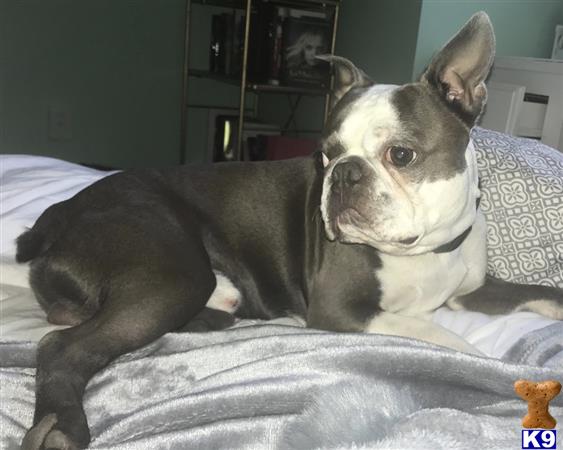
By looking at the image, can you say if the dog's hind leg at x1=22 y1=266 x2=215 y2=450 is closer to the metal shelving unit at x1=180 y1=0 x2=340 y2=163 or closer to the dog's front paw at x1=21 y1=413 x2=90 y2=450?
the dog's front paw at x1=21 y1=413 x2=90 y2=450

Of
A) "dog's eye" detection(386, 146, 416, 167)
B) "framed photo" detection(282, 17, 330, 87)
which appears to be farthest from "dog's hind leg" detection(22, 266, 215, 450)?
"framed photo" detection(282, 17, 330, 87)

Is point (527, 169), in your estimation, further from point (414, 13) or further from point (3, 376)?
point (414, 13)

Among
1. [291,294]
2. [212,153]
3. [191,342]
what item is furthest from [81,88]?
[191,342]

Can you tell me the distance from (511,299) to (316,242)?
1.78ft

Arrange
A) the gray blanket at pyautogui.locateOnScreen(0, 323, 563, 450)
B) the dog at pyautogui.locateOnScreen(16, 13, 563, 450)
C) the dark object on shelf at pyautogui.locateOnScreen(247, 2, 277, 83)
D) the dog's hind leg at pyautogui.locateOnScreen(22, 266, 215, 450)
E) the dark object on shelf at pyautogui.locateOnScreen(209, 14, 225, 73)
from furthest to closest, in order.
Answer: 1. the dark object on shelf at pyautogui.locateOnScreen(209, 14, 225, 73)
2. the dark object on shelf at pyautogui.locateOnScreen(247, 2, 277, 83)
3. the dog at pyautogui.locateOnScreen(16, 13, 563, 450)
4. the dog's hind leg at pyautogui.locateOnScreen(22, 266, 215, 450)
5. the gray blanket at pyautogui.locateOnScreen(0, 323, 563, 450)

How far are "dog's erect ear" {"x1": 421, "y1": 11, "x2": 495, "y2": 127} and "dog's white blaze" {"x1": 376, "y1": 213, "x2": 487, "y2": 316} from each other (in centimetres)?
35

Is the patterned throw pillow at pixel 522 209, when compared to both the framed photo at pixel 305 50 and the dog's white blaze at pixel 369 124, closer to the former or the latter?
the dog's white blaze at pixel 369 124

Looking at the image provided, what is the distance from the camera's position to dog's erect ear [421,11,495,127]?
1.39 m

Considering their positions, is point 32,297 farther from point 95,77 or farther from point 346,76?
point 95,77

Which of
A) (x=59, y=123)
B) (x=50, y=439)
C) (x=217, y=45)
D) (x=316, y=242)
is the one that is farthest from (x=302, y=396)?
(x=59, y=123)

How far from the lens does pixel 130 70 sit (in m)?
4.34

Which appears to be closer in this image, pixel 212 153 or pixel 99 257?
pixel 99 257

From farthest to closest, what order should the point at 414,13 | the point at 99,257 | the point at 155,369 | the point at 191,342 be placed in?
the point at 414,13
the point at 99,257
the point at 191,342
the point at 155,369

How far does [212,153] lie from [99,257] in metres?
3.07
